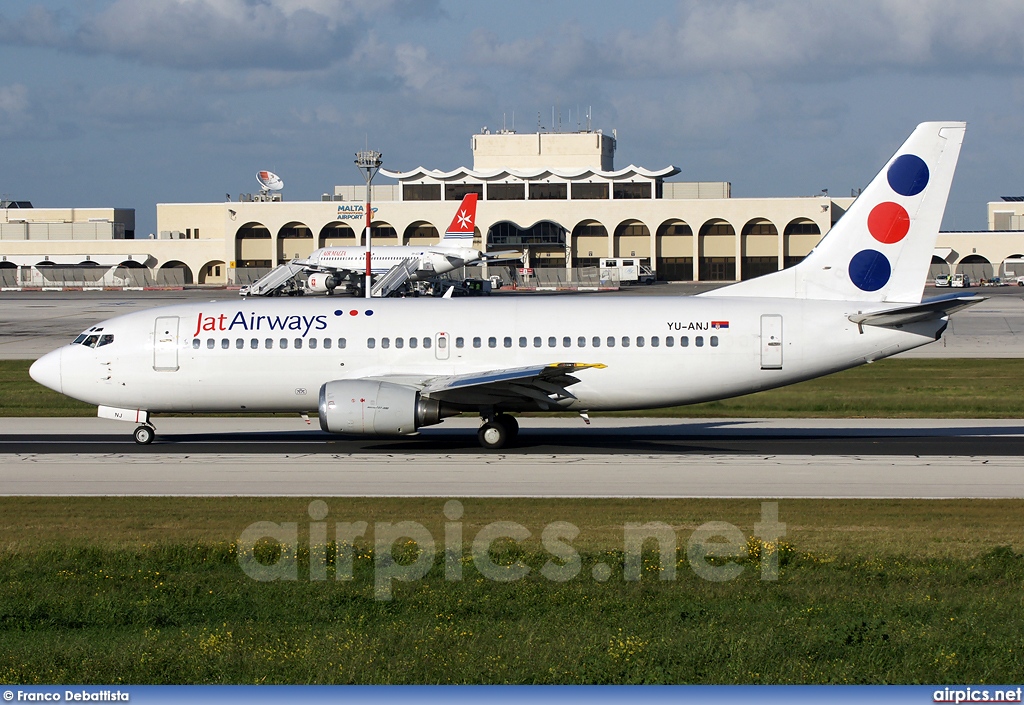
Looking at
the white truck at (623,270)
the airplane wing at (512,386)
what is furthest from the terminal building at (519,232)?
the airplane wing at (512,386)

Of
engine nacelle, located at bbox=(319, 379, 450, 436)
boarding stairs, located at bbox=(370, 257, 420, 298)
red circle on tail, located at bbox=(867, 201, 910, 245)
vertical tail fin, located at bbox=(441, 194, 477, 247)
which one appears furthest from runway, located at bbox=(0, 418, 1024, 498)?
vertical tail fin, located at bbox=(441, 194, 477, 247)

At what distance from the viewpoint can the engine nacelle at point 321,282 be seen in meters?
103

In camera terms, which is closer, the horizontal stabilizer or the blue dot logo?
the horizontal stabilizer

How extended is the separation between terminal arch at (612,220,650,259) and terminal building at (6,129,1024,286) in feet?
0.40

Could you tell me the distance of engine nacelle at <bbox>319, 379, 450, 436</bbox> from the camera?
25.8 m

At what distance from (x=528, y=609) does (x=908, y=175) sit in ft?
61.2

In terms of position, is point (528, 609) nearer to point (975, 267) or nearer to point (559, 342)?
point (559, 342)

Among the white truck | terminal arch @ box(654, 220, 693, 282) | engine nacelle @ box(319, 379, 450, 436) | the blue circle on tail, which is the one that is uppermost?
terminal arch @ box(654, 220, 693, 282)

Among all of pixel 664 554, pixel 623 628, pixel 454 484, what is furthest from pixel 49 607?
pixel 454 484

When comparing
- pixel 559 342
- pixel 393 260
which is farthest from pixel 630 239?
pixel 559 342

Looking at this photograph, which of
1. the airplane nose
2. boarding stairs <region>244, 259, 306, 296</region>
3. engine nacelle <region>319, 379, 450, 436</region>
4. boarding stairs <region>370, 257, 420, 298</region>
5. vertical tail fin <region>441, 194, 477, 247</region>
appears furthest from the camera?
vertical tail fin <region>441, 194, 477, 247</region>

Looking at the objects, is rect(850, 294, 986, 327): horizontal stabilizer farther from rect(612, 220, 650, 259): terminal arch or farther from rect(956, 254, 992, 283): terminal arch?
rect(956, 254, 992, 283): terminal arch

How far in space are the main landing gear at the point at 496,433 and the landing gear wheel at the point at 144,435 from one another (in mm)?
8514

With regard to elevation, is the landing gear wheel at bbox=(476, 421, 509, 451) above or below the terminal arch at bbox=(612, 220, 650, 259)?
below
